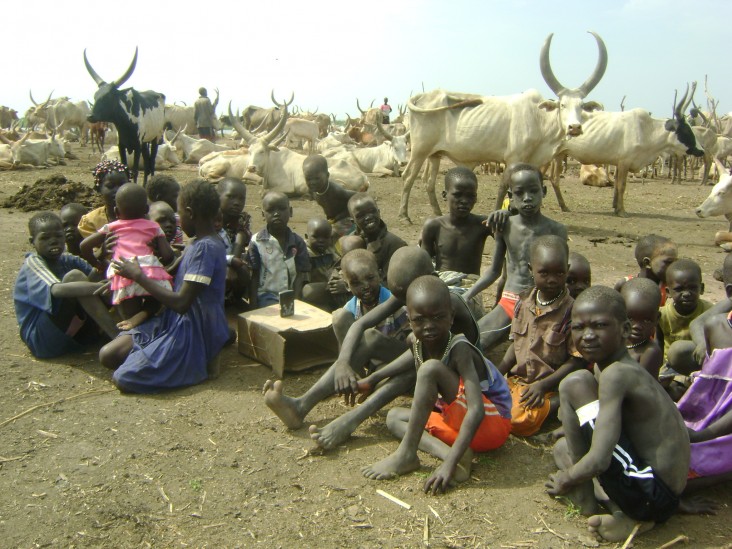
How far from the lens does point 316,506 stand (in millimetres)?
2910

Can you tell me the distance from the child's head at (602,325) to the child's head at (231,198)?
121 inches

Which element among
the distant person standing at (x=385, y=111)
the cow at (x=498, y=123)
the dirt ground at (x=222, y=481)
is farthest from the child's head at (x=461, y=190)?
the distant person standing at (x=385, y=111)

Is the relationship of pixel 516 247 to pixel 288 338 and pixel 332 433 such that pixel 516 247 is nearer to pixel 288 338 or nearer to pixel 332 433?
pixel 288 338

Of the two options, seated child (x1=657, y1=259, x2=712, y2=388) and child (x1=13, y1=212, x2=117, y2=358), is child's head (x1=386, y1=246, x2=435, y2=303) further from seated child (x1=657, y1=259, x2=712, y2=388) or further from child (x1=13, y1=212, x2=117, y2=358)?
child (x1=13, y1=212, x2=117, y2=358)

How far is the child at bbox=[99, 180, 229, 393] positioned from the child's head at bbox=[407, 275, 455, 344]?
5.05ft

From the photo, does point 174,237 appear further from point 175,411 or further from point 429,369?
point 429,369

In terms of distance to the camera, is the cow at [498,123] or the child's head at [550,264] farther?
the cow at [498,123]

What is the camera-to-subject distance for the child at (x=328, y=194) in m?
5.68

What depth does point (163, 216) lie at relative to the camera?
15.5 feet

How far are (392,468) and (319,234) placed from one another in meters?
2.40

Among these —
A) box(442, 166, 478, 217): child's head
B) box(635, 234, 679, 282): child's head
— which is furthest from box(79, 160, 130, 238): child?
box(635, 234, 679, 282): child's head

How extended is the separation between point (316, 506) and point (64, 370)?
236cm

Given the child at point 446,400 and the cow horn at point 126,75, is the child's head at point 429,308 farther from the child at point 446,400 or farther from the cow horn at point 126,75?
the cow horn at point 126,75

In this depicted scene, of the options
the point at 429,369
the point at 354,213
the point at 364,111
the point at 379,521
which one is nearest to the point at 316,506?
the point at 379,521
